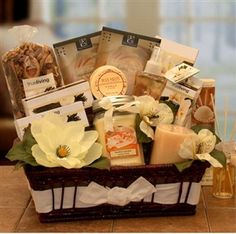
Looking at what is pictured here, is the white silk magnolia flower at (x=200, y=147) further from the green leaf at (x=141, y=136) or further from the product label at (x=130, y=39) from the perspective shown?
the product label at (x=130, y=39)

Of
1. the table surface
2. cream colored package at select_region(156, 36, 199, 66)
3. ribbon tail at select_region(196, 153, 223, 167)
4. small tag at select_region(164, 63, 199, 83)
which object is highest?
cream colored package at select_region(156, 36, 199, 66)

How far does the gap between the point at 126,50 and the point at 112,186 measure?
33cm

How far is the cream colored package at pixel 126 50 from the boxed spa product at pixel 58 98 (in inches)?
4.6

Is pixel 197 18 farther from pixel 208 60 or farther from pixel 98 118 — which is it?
pixel 98 118

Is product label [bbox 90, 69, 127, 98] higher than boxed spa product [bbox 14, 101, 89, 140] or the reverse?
higher

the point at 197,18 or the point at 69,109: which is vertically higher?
the point at 69,109

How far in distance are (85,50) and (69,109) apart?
17 centimetres

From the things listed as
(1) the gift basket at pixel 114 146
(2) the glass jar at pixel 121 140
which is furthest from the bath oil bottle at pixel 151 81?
(2) the glass jar at pixel 121 140

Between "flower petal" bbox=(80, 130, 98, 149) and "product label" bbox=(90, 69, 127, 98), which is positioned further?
"product label" bbox=(90, 69, 127, 98)

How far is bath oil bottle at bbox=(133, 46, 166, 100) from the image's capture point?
3.66ft

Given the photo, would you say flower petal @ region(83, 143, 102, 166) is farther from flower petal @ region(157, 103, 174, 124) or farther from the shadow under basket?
flower petal @ region(157, 103, 174, 124)

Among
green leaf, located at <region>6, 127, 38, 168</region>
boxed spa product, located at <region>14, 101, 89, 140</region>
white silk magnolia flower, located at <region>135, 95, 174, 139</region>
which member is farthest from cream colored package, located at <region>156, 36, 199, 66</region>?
green leaf, located at <region>6, 127, 38, 168</region>

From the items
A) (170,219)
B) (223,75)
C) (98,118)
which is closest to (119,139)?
(98,118)

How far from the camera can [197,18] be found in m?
3.66
